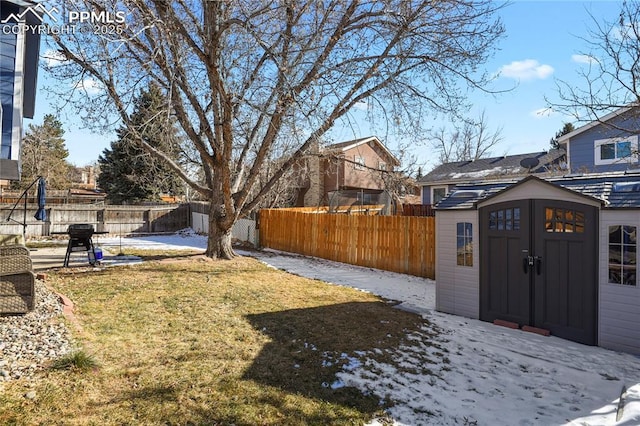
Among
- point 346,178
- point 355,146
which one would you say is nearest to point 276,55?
point 355,146

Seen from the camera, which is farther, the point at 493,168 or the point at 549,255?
the point at 493,168

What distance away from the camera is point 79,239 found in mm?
8461

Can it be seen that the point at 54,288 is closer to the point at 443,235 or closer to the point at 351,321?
the point at 351,321

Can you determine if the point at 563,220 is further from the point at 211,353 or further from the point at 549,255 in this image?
the point at 211,353

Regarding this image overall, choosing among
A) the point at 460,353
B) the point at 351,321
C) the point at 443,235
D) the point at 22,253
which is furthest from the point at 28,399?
the point at 443,235

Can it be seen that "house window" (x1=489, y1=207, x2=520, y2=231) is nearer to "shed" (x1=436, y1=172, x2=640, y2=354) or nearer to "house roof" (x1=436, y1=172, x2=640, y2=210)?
"shed" (x1=436, y1=172, x2=640, y2=354)

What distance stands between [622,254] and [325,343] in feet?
13.2

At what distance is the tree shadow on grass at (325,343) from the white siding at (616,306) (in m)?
2.34

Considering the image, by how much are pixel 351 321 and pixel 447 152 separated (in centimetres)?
3081

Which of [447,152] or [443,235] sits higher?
[447,152]

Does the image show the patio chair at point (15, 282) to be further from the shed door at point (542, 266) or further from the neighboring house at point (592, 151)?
the neighboring house at point (592, 151)

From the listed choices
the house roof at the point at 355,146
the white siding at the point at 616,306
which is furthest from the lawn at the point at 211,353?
the house roof at the point at 355,146

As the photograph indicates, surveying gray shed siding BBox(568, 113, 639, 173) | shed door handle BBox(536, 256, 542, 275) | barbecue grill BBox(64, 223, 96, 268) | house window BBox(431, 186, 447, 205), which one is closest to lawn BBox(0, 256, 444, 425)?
barbecue grill BBox(64, 223, 96, 268)

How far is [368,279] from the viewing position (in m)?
9.05
